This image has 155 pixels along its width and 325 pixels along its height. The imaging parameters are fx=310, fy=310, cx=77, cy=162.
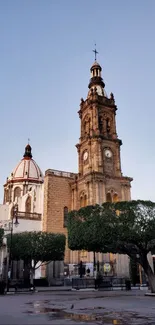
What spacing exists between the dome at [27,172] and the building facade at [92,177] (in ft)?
67.5

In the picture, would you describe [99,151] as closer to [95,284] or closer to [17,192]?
[95,284]

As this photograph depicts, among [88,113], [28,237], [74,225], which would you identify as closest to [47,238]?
[28,237]

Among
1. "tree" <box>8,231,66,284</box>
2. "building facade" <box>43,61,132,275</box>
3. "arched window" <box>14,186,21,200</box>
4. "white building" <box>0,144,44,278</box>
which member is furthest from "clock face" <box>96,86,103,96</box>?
"arched window" <box>14,186,21,200</box>

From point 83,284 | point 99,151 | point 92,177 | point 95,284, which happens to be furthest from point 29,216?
point 95,284

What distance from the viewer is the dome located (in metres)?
62.7

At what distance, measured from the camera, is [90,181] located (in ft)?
127

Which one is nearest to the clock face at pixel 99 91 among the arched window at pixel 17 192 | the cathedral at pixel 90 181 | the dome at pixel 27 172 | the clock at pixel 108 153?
the cathedral at pixel 90 181

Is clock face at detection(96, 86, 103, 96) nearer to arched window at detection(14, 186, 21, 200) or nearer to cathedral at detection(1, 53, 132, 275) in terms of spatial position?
cathedral at detection(1, 53, 132, 275)

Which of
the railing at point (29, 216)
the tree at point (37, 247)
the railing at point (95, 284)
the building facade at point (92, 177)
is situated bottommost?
Result: the railing at point (95, 284)

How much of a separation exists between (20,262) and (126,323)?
31.3m

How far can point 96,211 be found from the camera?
24.7m

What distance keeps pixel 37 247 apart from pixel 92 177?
463 inches

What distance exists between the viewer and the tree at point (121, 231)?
→ 21.7m

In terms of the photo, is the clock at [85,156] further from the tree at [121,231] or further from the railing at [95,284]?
the tree at [121,231]
